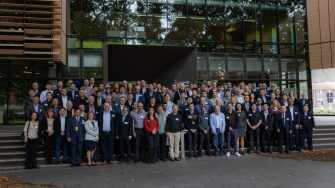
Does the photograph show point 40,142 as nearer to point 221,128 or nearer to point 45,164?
point 45,164

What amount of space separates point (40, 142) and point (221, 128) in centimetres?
603

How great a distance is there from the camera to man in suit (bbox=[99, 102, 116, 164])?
11.2 m

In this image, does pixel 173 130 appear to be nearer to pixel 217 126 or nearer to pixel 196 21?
pixel 217 126

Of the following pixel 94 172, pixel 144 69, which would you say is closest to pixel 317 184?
pixel 94 172

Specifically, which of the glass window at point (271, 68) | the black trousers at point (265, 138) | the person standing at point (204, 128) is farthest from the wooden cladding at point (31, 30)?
the glass window at point (271, 68)

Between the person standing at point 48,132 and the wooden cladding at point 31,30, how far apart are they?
5181 millimetres

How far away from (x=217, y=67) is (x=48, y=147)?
11699 mm

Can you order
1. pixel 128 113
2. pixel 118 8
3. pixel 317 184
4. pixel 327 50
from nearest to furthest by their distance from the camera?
pixel 317 184, pixel 128 113, pixel 118 8, pixel 327 50

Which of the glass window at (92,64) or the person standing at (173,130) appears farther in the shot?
the glass window at (92,64)

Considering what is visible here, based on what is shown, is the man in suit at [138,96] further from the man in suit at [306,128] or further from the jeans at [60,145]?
the man in suit at [306,128]

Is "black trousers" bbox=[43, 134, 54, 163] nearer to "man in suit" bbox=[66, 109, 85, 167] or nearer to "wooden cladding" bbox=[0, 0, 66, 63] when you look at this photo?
"man in suit" bbox=[66, 109, 85, 167]

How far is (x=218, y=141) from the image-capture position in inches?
497

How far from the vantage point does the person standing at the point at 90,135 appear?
429 inches

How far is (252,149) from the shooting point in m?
13.0
